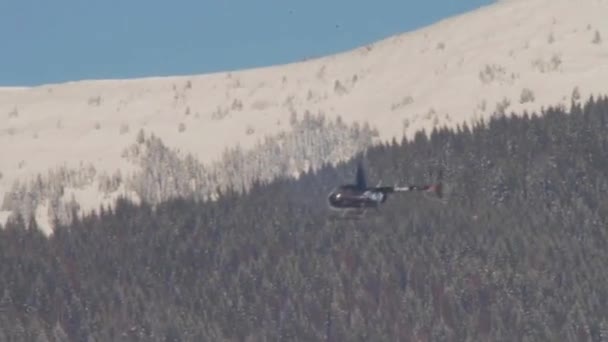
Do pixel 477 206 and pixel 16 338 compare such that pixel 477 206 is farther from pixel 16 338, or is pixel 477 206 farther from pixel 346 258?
pixel 16 338

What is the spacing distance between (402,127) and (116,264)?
1874 inches

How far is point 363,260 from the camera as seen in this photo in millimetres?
143375

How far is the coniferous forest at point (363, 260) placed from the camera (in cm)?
13338

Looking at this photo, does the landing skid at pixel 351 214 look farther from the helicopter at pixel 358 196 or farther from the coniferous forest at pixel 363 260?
the coniferous forest at pixel 363 260

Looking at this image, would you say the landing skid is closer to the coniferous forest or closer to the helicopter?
the helicopter

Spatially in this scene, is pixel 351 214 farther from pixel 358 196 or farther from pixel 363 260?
pixel 363 260

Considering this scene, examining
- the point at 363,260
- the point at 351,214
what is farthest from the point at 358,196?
the point at 363,260

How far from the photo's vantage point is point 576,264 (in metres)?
138

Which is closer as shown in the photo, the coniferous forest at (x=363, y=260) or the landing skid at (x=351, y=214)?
the landing skid at (x=351, y=214)

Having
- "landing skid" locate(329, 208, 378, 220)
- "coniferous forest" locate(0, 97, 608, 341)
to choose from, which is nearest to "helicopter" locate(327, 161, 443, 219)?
"landing skid" locate(329, 208, 378, 220)

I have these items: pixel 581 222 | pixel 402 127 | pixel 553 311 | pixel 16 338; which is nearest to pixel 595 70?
pixel 402 127

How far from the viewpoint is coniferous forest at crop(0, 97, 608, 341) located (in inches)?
5251

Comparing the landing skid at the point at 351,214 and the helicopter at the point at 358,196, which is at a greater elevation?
the helicopter at the point at 358,196

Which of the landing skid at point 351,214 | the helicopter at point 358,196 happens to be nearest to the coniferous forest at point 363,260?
the helicopter at point 358,196
